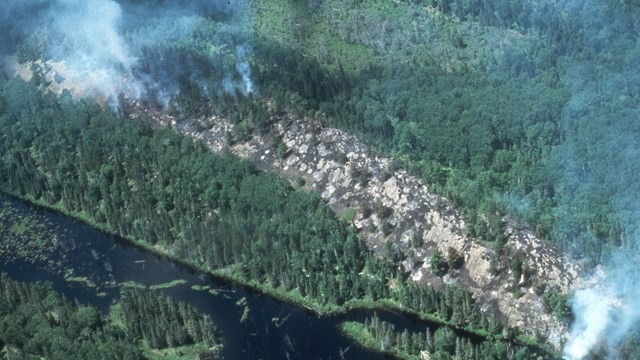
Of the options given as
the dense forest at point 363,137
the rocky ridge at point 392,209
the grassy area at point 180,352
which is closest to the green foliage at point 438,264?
the rocky ridge at point 392,209

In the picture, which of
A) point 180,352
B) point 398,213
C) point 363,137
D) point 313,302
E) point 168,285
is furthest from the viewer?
point 363,137

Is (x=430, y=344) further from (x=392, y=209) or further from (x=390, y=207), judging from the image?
(x=390, y=207)

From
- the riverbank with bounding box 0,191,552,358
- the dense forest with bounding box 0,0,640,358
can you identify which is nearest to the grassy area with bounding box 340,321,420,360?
the riverbank with bounding box 0,191,552,358

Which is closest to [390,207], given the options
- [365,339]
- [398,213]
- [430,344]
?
[398,213]

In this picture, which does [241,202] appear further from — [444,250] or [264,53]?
[264,53]

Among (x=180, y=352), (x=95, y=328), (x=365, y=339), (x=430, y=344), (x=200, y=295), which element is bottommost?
(x=180, y=352)

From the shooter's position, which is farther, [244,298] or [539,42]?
[539,42]

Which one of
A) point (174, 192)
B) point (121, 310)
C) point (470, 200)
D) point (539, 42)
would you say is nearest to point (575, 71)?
point (539, 42)
